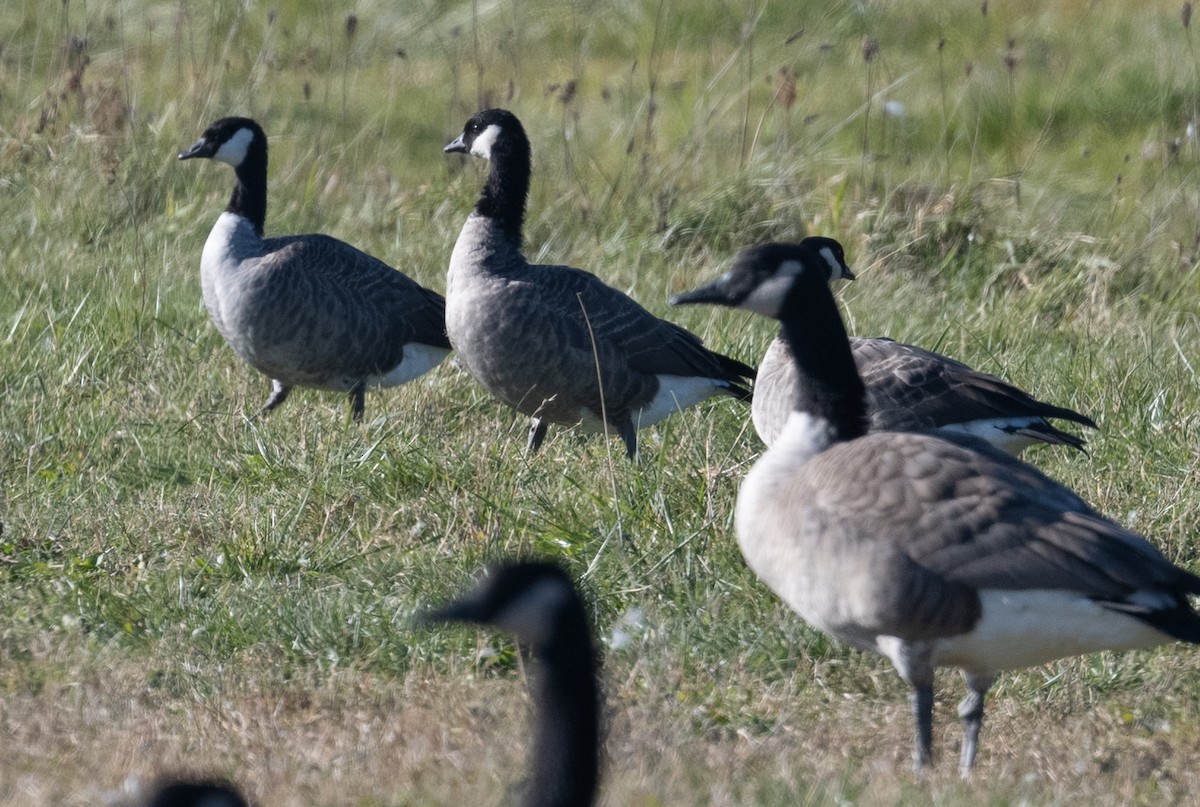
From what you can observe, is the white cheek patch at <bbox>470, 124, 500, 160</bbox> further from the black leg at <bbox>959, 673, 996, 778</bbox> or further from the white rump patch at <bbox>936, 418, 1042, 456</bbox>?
the black leg at <bbox>959, 673, 996, 778</bbox>

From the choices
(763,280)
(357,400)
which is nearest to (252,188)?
(357,400)

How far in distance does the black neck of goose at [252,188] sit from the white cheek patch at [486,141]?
124 centimetres

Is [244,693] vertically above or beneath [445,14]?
above

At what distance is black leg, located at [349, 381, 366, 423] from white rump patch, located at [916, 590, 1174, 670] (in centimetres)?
391

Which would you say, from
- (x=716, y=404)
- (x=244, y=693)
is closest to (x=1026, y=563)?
(x=244, y=693)

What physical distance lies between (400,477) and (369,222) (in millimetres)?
4365

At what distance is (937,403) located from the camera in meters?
6.04

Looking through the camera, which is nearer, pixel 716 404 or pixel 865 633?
pixel 865 633

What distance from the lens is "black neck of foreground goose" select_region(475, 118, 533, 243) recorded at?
24.1 feet

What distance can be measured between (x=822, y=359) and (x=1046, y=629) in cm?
95

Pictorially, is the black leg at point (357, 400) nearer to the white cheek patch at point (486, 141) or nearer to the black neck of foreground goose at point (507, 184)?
the black neck of foreground goose at point (507, 184)

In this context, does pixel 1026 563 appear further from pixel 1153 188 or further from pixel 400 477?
pixel 1153 188

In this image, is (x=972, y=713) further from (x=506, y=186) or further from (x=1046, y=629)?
(x=506, y=186)

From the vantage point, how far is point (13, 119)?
10148 millimetres
